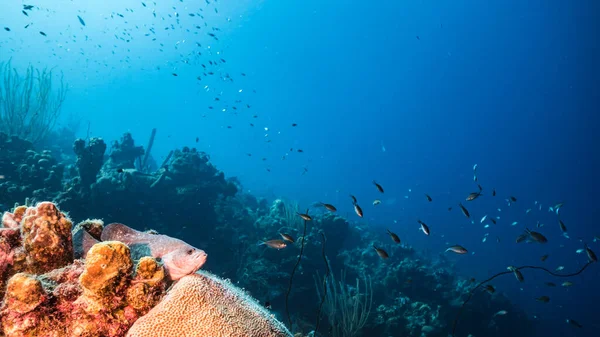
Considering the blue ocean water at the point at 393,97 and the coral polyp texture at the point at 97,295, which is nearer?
the coral polyp texture at the point at 97,295

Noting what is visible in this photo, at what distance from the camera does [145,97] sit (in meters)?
155

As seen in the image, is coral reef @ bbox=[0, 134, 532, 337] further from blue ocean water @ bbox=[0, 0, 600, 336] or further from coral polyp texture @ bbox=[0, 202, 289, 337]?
blue ocean water @ bbox=[0, 0, 600, 336]

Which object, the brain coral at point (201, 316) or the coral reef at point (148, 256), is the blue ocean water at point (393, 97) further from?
the brain coral at point (201, 316)

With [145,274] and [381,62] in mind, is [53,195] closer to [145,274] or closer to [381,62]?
[145,274]

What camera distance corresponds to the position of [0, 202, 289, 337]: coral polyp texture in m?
1.50

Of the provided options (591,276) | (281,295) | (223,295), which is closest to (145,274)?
(223,295)

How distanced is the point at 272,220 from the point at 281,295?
395 cm

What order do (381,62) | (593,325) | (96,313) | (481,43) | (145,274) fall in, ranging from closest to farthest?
(96,313), (145,274), (593,325), (481,43), (381,62)

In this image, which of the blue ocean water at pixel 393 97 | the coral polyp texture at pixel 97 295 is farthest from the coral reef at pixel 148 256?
the blue ocean water at pixel 393 97

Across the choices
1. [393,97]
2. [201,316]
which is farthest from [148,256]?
[393,97]

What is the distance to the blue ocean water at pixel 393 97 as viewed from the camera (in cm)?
7081

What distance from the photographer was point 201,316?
165 centimetres

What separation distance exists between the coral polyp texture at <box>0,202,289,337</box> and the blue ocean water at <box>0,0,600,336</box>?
120 feet

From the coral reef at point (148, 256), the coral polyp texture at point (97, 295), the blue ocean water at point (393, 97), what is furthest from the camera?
the blue ocean water at point (393, 97)
